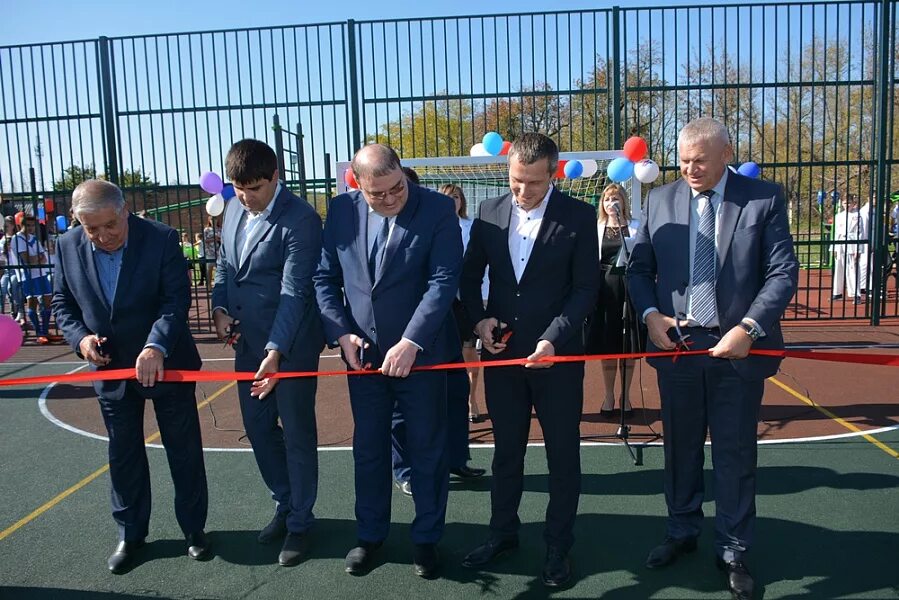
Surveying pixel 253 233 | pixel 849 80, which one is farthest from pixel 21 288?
pixel 849 80

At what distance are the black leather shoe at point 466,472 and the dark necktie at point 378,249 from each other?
1787 mm

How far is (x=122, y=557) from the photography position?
11.5ft

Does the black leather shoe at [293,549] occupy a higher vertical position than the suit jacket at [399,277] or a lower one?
lower

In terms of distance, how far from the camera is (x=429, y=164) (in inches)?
324

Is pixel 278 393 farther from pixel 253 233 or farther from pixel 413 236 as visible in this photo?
pixel 413 236

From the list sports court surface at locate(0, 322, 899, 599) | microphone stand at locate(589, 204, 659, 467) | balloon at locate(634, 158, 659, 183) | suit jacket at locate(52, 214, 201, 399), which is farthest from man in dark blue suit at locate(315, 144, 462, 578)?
balloon at locate(634, 158, 659, 183)

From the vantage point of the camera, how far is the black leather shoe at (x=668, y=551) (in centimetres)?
335

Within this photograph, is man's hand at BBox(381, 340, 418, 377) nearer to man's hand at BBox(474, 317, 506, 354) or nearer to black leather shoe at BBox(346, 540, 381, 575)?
man's hand at BBox(474, 317, 506, 354)

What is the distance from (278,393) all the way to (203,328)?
8819 mm

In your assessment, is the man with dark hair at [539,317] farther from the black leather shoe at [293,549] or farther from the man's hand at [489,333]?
the black leather shoe at [293,549]

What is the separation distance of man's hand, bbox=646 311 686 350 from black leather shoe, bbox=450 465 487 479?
1794 mm

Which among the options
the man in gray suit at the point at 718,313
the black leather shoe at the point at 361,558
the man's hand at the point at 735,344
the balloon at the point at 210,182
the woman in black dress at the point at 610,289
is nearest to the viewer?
the man's hand at the point at 735,344

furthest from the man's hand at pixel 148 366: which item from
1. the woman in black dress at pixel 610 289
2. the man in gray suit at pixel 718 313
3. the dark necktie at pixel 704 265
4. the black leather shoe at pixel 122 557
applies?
the woman in black dress at pixel 610 289

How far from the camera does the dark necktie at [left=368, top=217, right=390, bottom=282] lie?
3307 mm
